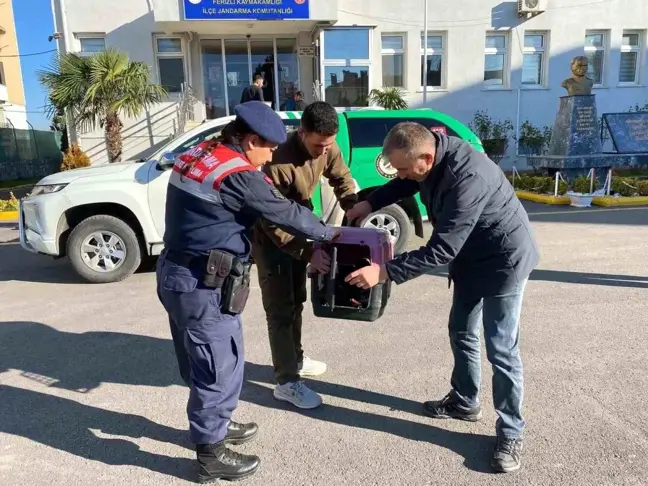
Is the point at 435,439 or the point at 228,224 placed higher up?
the point at 228,224

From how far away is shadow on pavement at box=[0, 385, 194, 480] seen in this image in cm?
295

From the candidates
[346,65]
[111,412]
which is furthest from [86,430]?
[346,65]

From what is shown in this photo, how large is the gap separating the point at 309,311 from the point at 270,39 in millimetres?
13279

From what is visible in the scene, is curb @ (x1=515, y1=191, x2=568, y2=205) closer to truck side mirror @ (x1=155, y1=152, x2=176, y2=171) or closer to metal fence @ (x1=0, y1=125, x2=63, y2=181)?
truck side mirror @ (x1=155, y1=152, x2=176, y2=171)

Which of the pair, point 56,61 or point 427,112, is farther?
point 56,61

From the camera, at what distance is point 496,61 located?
17656 millimetres

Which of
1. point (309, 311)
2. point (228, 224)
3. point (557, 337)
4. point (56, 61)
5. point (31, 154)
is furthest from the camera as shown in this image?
point (31, 154)

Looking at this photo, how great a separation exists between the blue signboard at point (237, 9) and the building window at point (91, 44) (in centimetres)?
354

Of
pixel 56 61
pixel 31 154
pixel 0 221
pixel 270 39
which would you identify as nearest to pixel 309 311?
pixel 0 221

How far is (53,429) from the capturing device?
3283 mm

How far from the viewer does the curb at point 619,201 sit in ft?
35.6

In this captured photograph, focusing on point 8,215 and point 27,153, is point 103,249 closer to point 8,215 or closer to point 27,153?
point 8,215

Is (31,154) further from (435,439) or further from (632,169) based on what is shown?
(435,439)

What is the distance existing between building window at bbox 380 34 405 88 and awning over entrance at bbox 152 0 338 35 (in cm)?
265
